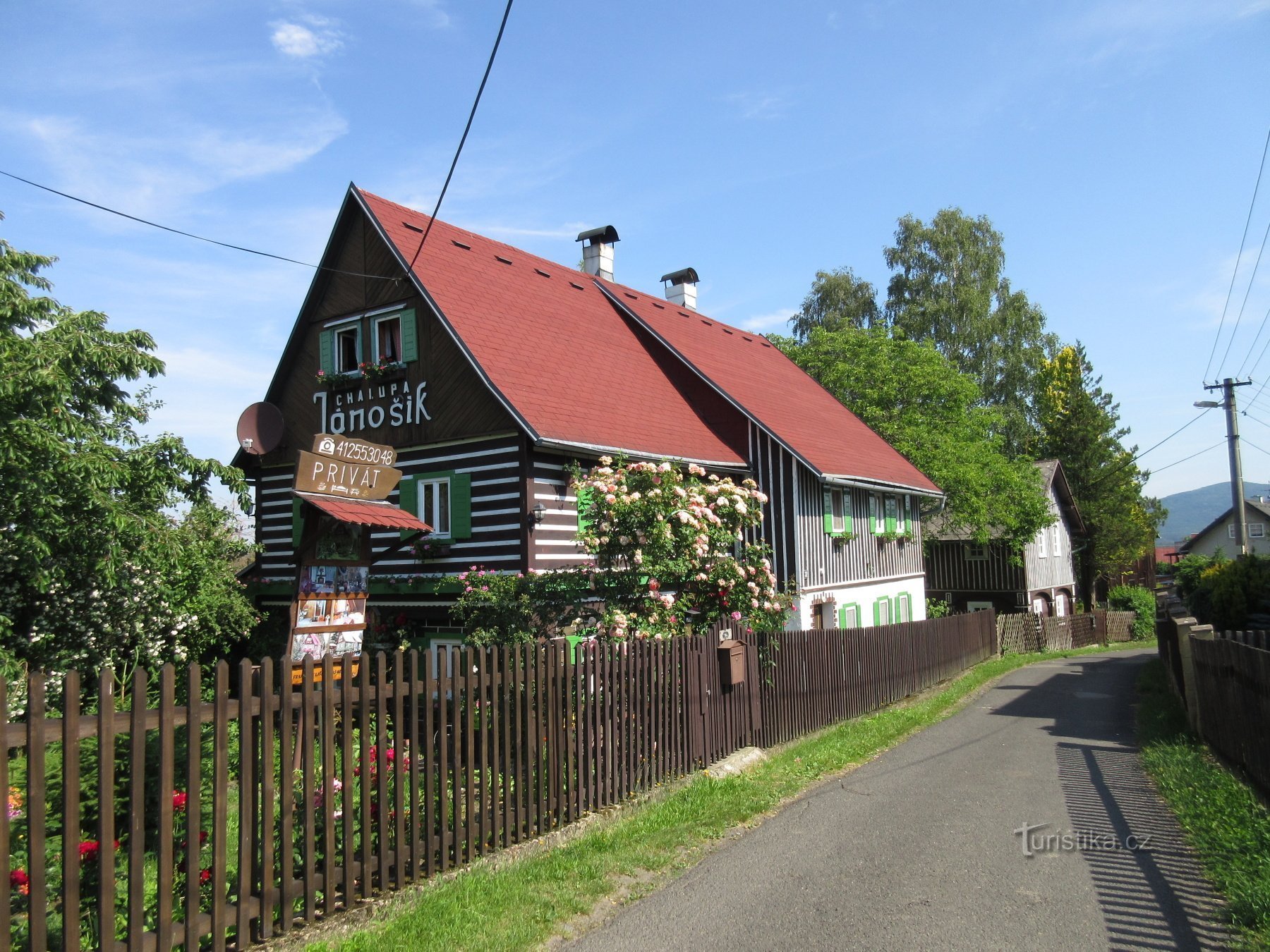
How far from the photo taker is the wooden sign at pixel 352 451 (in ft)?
33.4

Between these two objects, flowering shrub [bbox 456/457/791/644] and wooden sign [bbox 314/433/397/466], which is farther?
flowering shrub [bbox 456/457/791/644]

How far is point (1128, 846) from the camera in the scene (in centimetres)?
718

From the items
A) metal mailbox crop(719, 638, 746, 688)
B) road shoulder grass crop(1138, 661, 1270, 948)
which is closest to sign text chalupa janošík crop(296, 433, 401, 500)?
metal mailbox crop(719, 638, 746, 688)

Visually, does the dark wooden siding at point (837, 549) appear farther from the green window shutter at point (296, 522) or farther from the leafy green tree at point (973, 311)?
the leafy green tree at point (973, 311)

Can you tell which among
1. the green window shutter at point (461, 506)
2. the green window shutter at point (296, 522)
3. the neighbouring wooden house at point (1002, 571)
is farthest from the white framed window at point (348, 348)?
the neighbouring wooden house at point (1002, 571)

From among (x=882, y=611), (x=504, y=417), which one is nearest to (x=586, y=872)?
(x=504, y=417)

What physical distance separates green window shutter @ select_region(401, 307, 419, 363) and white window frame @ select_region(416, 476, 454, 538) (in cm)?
220

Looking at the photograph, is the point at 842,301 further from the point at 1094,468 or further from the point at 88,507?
the point at 88,507

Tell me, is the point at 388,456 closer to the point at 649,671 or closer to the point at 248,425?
the point at 649,671

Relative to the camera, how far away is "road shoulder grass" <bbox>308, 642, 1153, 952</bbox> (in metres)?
5.39

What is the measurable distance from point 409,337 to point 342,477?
6.70 m

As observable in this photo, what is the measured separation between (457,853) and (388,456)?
5.63 metres

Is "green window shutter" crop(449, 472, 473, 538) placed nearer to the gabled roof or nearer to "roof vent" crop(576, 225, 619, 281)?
the gabled roof

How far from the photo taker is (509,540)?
14992 millimetres
